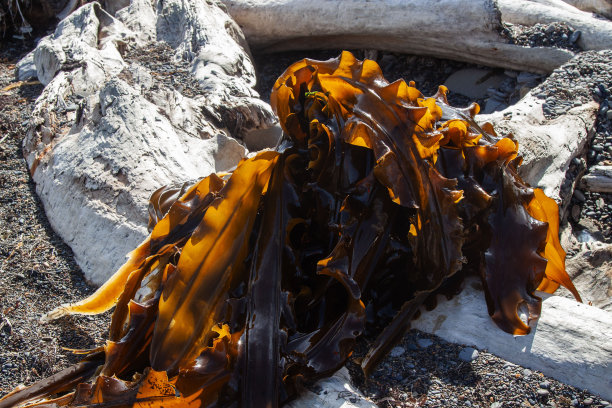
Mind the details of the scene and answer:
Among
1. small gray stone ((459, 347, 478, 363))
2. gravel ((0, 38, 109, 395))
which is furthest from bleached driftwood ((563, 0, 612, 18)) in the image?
gravel ((0, 38, 109, 395))

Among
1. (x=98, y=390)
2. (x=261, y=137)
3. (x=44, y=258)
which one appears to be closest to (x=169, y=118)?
(x=261, y=137)

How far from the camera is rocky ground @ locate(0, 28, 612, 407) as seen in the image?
1.61 meters

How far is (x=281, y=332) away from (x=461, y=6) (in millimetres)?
3388

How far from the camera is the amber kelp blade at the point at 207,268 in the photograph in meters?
1.63

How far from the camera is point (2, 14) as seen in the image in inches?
206

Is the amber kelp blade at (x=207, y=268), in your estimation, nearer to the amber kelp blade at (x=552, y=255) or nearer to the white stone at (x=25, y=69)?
the amber kelp blade at (x=552, y=255)

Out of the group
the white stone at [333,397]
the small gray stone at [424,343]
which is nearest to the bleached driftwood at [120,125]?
the white stone at [333,397]

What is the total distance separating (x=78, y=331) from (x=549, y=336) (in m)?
1.62

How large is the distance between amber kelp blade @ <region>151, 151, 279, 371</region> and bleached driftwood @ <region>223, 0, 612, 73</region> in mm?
2921

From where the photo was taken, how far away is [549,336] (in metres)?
1.73

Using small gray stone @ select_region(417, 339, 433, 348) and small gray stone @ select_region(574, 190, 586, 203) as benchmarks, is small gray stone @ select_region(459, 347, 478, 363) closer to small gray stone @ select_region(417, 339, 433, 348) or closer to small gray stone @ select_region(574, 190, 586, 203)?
small gray stone @ select_region(417, 339, 433, 348)

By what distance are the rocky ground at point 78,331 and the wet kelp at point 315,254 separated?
0.37 feet

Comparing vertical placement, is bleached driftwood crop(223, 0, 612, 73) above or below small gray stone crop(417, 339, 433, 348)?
above

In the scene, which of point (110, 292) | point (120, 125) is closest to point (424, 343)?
point (110, 292)
